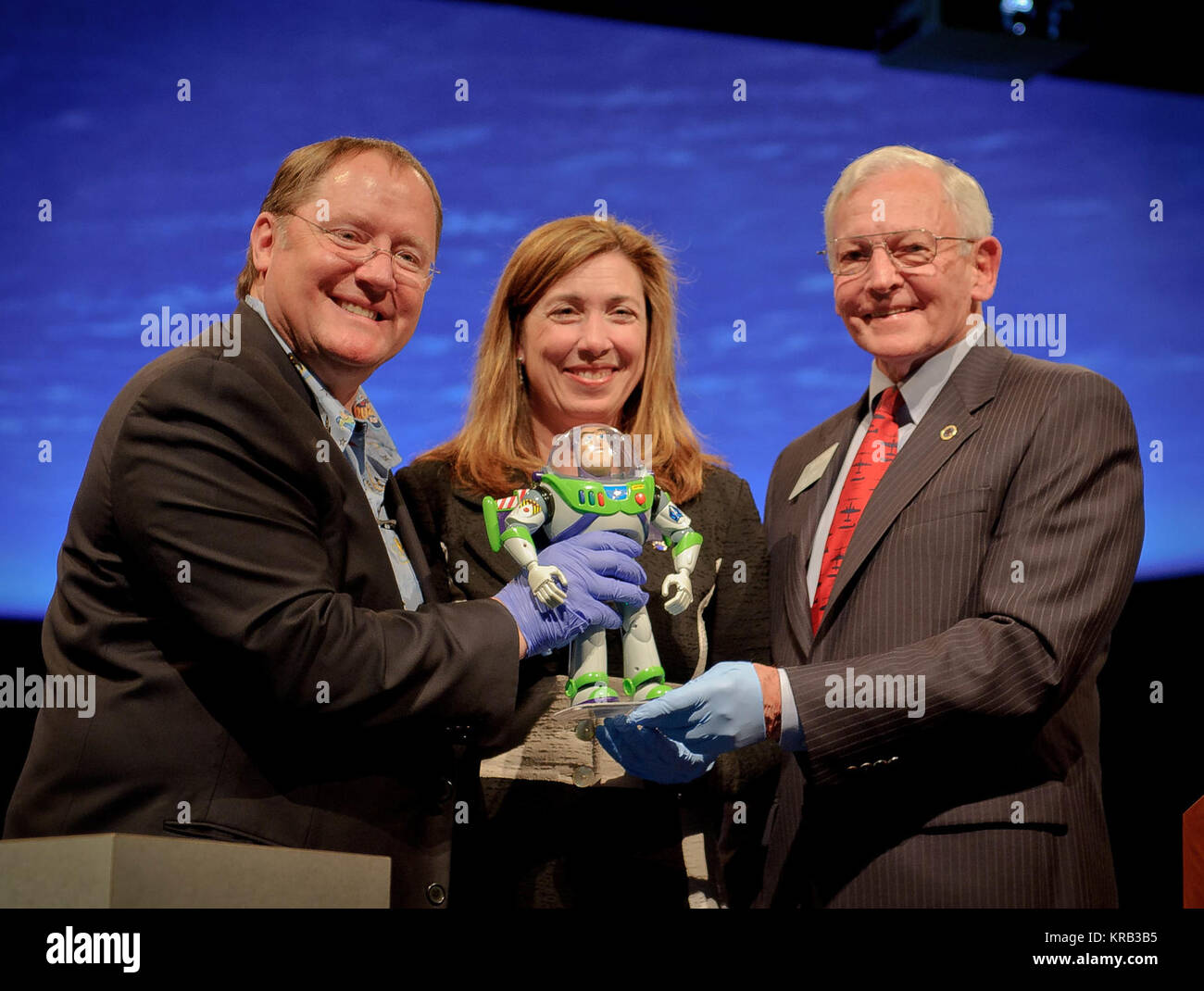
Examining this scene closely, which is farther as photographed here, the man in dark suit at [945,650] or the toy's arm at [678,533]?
the toy's arm at [678,533]

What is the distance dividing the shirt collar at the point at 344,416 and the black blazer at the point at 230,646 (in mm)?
179

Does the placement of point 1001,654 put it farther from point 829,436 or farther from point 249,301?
point 249,301

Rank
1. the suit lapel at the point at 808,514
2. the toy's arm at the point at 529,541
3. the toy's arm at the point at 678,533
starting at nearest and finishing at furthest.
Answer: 1. the toy's arm at the point at 529,541
2. the toy's arm at the point at 678,533
3. the suit lapel at the point at 808,514

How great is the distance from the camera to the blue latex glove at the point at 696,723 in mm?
2051

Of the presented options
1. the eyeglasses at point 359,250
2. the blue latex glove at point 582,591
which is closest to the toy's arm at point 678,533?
the blue latex glove at point 582,591

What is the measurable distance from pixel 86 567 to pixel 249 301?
62 centimetres

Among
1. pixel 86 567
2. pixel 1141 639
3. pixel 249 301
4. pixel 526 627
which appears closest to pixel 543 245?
pixel 249 301

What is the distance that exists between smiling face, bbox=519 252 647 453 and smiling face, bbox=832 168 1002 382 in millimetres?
496

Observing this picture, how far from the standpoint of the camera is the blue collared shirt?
85.3 inches

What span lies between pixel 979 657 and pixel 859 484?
0.55 meters

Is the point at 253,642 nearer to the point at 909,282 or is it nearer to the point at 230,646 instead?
the point at 230,646

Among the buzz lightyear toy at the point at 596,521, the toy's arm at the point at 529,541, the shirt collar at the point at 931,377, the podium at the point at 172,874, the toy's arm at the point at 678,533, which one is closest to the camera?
the podium at the point at 172,874

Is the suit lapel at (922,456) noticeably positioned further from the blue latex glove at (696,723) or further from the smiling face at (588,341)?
the smiling face at (588,341)

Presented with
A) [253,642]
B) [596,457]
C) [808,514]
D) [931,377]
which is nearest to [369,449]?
[596,457]
